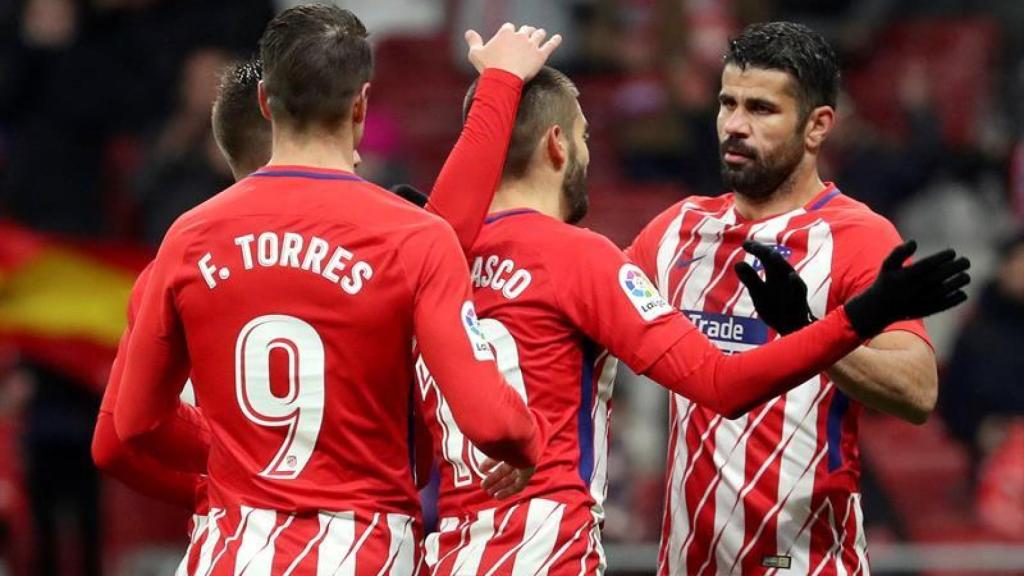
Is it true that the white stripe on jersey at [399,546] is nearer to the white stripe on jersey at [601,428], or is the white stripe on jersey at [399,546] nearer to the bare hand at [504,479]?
the bare hand at [504,479]

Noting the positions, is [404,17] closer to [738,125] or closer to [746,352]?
[738,125]

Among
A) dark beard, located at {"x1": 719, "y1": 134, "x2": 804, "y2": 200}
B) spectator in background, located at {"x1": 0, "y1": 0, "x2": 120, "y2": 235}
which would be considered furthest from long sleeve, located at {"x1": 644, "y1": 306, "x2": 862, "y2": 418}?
spectator in background, located at {"x1": 0, "y1": 0, "x2": 120, "y2": 235}

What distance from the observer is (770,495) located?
5.08 m

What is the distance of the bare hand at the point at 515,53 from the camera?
473cm

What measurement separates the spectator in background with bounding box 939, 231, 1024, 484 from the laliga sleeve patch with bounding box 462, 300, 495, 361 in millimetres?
6462

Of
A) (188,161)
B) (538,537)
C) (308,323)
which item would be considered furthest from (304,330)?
(188,161)

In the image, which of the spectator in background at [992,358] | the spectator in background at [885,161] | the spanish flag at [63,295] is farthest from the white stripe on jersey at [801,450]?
the spectator in background at [885,161]

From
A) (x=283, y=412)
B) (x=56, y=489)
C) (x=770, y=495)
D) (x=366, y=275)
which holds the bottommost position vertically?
(x=56, y=489)

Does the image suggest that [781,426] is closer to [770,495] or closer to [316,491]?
[770,495]

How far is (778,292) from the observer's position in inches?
169

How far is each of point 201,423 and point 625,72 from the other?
26.2ft

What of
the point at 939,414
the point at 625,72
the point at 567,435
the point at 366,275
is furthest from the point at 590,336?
the point at 625,72

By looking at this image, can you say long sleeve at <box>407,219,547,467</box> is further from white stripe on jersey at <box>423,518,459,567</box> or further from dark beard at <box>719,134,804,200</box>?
dark beard at <box>719,134,804,200</box>

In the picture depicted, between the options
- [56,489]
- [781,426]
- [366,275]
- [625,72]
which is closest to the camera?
[366,275]
